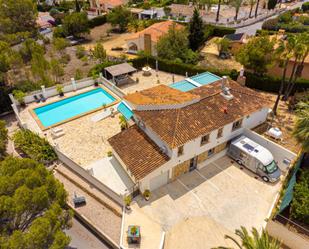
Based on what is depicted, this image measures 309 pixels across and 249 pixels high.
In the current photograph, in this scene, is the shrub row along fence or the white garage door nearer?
the white garage door

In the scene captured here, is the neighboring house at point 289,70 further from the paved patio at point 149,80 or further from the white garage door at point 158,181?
the white garage door at point 158,181

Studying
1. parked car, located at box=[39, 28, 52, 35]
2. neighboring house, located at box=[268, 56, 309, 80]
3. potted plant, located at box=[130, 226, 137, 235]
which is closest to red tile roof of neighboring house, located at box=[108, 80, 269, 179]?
potted plant, located at box=[130, 226, 137, 235]

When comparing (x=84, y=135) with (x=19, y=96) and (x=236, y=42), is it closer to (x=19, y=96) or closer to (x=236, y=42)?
(x=19, y=96)

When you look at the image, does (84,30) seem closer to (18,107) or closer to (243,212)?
(18,107)

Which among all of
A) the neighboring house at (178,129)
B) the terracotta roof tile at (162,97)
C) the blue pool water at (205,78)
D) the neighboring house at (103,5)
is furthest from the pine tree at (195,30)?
the neighboring house at (103,5)

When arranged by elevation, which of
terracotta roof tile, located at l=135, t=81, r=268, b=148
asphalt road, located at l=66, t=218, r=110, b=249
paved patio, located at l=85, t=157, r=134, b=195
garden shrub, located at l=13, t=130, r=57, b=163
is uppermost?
terracotta roof tile, located at l=135, t=81, r=268, b=148

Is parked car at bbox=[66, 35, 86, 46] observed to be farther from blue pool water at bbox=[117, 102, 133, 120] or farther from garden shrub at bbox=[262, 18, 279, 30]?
garden shrub at bbox=[262, 18, 279, 30]
